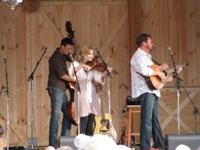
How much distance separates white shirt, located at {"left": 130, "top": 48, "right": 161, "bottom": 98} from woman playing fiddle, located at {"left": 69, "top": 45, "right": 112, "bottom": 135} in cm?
64

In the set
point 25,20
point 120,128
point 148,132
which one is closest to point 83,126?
point 148,132

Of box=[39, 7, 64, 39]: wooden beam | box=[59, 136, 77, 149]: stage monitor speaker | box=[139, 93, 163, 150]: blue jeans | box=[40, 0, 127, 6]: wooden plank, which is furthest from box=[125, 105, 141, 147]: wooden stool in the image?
box=[59, 136, 77, 149]: stage monitor speaker

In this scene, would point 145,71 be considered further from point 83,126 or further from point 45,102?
point 45,102

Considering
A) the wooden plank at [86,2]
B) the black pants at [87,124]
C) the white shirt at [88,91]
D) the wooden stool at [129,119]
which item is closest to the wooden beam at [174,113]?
the wooden stool at [129,119]

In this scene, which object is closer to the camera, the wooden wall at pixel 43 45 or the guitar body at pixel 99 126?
the guitar body at pixel 99 126

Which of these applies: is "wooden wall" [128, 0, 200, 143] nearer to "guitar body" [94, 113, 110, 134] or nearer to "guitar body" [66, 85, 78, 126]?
"guitar body" [94, 113, 110, 134]

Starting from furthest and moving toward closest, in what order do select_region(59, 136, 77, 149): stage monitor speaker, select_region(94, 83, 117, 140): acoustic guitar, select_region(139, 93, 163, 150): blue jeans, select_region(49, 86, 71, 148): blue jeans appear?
1. select_region(94, 83, 117, 140): acoustic guitar
2. select_region(49, 86, 71, 148): blue jeans
3. select_region(139, 93, 163, 150): blue jeans
4. select_region(59, 136, 77, 149): stage monitor speaker

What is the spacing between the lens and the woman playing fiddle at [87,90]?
7.95m

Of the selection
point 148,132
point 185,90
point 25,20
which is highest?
point 25,20

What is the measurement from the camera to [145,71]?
24.0ft

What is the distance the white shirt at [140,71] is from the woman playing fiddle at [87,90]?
2.09ft

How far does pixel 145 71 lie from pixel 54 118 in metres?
1.51

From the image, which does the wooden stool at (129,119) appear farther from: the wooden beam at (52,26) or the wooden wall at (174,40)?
the wooden beam at (52,26)

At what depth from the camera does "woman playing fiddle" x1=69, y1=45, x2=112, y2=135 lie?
795cm
